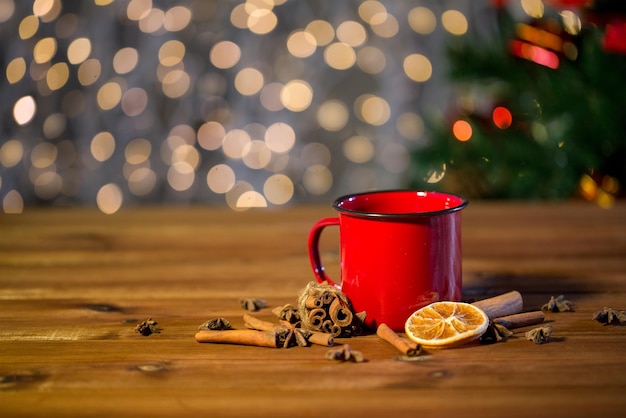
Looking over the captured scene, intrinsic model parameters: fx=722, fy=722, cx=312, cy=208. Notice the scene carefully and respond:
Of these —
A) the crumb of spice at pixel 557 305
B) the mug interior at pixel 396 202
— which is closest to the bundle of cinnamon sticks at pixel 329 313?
the mug interior at pixel 396 202

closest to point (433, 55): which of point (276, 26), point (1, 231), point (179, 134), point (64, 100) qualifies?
point (276, 26)

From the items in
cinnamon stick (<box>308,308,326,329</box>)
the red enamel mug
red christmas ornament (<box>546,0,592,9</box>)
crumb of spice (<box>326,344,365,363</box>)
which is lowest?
crumb of spice (<box>326,344,365,363</box>)

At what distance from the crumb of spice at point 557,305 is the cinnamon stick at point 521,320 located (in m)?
0.04

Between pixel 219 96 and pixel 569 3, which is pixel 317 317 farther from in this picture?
pixel 219 96

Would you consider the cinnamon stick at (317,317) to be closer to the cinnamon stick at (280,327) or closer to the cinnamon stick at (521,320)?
the cinnamon stick at (280,327)

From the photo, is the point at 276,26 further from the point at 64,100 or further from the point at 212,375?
the point at 212,375

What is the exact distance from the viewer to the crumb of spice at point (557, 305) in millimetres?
849

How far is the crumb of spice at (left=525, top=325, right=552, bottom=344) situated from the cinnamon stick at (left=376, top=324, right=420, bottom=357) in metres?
0.12

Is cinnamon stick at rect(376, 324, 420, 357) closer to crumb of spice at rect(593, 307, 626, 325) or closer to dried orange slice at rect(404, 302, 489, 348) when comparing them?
dried orange slice at rect(404, 302, 489, 348)

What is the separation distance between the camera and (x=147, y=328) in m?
0.80

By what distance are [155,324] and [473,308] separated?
1.17ft

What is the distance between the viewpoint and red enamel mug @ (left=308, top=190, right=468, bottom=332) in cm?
77

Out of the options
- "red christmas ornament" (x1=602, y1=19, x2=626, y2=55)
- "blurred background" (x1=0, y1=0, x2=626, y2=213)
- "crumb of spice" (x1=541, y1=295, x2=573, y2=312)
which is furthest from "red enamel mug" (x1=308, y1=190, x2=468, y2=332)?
"blurred background" (x1=0, y1=0, x2=626, y2=213)

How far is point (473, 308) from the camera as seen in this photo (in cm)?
77
